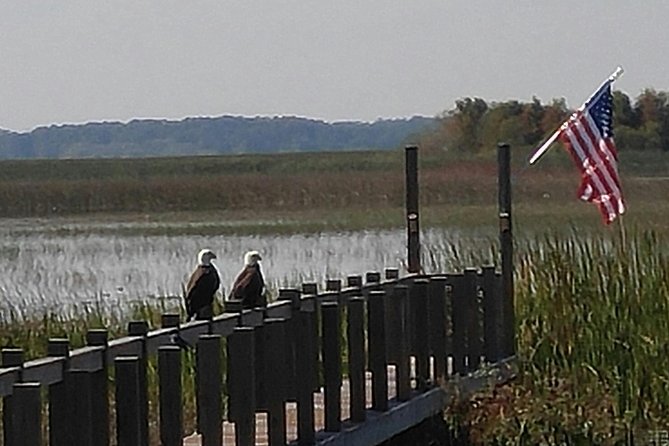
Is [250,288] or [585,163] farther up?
[585,163]

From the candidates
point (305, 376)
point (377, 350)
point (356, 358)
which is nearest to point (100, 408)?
point (305, 376)

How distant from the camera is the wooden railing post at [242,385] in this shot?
7980 millimetres

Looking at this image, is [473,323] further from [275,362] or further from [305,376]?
[275,362]

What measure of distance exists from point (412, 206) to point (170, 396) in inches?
189

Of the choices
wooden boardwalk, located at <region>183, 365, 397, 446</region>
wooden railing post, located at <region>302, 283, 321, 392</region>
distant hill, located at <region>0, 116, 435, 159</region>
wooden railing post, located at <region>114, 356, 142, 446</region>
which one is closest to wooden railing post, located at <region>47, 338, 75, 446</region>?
wooden railing post, located at <region>114, 356, 142, 446</region>

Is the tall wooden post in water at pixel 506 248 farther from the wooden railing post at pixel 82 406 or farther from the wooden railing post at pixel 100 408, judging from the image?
the wooden railing post at pixel 82 406

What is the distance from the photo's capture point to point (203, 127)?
11131 cm

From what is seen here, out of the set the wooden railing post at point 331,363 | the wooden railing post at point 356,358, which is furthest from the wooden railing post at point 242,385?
the wooden railing post at point 356,358

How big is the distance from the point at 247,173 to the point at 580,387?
29.5 m

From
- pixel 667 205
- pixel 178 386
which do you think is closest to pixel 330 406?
pixel 178 386

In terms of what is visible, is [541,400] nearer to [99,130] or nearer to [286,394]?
[286,394]

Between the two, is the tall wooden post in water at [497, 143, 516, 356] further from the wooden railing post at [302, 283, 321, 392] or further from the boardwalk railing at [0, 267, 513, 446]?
the wooden railing post at [302, 283, 321, 392]

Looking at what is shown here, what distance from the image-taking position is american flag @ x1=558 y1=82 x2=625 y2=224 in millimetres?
12609

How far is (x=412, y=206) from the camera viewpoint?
12.0m
